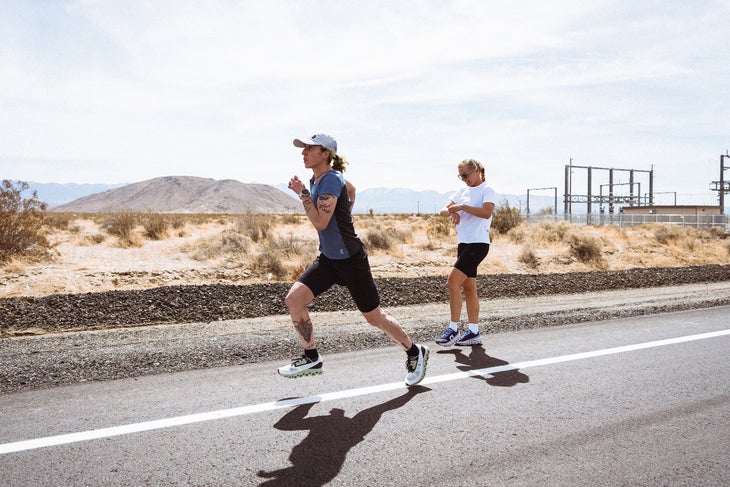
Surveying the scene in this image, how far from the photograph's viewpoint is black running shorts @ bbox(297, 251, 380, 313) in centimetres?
413

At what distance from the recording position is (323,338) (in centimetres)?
602

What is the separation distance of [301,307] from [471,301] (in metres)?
2.47

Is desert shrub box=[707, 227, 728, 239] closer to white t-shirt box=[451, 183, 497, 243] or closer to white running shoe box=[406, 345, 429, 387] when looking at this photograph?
white t-shirt box=[451, 183, 497, 243]

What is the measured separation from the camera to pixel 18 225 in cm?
1330

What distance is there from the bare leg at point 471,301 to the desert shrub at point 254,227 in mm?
13636

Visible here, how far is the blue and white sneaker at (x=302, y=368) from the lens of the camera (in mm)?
4219

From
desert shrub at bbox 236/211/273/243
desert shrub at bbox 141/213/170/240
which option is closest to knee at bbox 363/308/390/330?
desert shrub at bbox 236/211/273/243

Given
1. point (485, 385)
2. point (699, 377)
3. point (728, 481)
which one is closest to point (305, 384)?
point (485, 385)

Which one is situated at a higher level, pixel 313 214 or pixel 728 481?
pixel 313 214

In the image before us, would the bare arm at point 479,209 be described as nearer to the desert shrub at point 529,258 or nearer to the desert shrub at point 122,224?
the desert shrub at point 529,258

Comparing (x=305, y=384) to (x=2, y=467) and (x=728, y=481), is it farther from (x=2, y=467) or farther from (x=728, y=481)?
(x=728, y=481)

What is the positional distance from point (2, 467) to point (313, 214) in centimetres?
230

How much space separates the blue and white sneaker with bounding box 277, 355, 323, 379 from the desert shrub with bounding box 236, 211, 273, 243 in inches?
586

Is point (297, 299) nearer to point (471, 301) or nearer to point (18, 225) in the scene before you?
point (471, 301)
